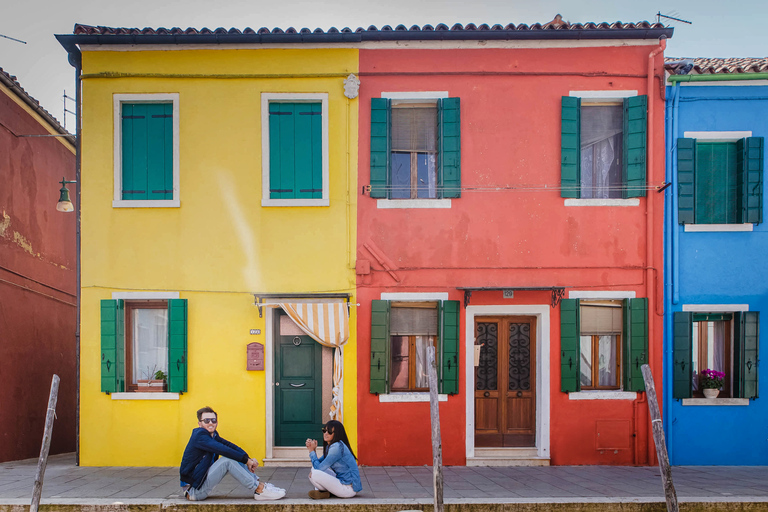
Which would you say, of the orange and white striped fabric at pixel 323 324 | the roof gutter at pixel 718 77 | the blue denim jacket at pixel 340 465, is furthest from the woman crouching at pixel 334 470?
the roof gutter at pixel 718 77

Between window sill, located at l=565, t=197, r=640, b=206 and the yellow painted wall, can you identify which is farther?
window sill, located at l=565, t=197, r=640, b=206

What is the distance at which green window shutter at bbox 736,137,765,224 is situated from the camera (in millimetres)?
9133

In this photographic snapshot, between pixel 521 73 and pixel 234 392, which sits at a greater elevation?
pixel 521 73

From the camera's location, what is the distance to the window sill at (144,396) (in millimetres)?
8930

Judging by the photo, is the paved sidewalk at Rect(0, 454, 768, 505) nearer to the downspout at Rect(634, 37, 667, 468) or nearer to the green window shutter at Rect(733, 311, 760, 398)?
the green window shutter at Rect(733, 311, 760, 398)

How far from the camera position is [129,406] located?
8.95 metres

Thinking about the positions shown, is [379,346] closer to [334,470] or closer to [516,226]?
[334,470]

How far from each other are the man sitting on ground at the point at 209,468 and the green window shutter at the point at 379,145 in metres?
4.36

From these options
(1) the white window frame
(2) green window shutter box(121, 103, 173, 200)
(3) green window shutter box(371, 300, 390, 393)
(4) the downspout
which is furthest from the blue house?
(2) green window shutter box(121, 103, 173, 200)

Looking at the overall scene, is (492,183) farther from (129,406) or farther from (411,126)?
(129,406)

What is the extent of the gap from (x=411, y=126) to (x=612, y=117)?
11.0 feet

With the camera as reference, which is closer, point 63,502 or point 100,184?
point 63,502

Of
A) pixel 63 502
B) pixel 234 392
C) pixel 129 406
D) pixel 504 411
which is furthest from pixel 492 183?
pixel 63 502

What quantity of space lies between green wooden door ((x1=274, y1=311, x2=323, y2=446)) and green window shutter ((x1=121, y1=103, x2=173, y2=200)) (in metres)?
2.96
